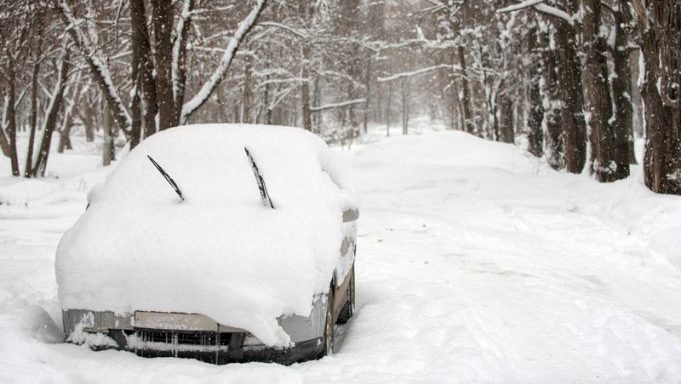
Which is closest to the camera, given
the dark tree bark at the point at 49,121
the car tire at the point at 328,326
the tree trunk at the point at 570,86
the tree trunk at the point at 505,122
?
the car tire at the point at 328,326

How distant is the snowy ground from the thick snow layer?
0.40m

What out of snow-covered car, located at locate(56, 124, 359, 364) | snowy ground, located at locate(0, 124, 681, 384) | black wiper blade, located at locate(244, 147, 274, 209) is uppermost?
black wiper blade, located at locate(244, 147, 274, 209)

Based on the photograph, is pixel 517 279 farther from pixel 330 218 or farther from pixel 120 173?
pixel 120 173

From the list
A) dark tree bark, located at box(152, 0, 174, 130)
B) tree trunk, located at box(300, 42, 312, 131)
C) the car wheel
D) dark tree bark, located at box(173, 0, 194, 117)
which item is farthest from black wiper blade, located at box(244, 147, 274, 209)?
tree trunk, located at box(300, 42, 312, 131)

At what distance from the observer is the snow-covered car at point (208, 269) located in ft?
12.9

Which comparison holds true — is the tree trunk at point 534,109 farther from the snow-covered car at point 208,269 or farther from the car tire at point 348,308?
the snow-covered car at point 208,269

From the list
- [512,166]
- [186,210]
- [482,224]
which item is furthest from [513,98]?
[186,210]

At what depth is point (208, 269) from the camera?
3969 millimetres

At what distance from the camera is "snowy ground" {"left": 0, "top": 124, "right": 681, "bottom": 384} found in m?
4.09

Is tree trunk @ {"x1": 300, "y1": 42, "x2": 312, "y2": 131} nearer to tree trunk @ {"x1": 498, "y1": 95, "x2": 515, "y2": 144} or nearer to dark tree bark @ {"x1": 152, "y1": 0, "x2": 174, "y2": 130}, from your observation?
tree trunk @ {"x1": 498, "y1": 95, "x2": 515, "y2": 144}

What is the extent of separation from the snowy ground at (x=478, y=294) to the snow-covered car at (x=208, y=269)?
0.55 feet

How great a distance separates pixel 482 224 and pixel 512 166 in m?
8.28


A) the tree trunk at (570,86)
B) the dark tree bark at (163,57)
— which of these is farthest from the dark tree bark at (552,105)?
the dark tree bark at (163,57)

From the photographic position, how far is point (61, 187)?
56.1 ft
